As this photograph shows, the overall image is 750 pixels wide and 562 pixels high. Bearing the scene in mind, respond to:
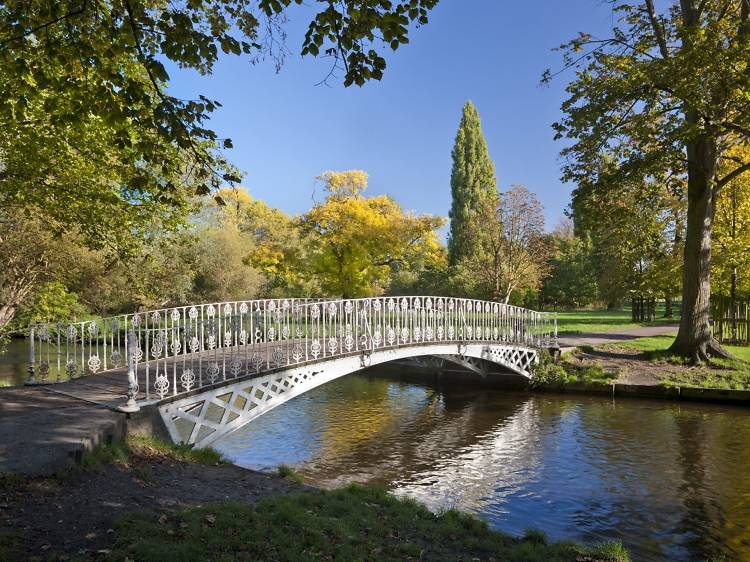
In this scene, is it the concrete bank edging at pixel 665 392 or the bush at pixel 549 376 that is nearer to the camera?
the concrete bank edging at pixel 665 392

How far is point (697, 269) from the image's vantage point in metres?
19.5

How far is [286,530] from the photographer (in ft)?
18.1

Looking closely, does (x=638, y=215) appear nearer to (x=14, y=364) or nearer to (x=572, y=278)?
(x=14, y=364)

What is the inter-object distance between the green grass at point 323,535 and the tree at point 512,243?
87.0 feet

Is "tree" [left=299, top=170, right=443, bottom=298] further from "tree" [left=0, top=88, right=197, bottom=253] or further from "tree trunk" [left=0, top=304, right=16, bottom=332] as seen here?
"tree" [left=0, top=88, right=197, bottom=253]

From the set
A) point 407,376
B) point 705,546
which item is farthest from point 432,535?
point 407,376

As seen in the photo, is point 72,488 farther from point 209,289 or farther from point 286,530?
point 209,289

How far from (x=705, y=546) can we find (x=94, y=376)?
1042 centimetres

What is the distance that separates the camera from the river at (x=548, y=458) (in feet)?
29.0

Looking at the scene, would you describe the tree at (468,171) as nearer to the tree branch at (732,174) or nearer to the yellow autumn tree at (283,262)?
the yellow autumn tree at (283,262)

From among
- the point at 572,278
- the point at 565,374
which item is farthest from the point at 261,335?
the point at 572,278

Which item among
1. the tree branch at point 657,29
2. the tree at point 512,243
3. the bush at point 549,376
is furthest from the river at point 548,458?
the tree at point 512,243

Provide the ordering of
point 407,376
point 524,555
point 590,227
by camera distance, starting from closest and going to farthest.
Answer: point 524,555
point 590,227
point 407,376

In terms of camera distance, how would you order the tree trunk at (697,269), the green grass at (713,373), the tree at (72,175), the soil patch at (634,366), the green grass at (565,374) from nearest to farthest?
the tree at (72,175) < the green grass at (713,373) < the soil patch at (634,366) < the green grass at (565,374) < the tree trunk at (697,269)
